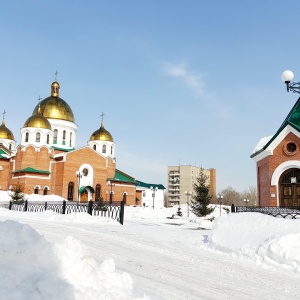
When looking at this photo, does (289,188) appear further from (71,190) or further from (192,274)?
(71,190)

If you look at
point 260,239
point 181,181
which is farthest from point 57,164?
point 181,181

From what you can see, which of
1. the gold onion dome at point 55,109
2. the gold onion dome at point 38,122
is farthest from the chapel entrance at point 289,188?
the gold onion dome at point 55,109

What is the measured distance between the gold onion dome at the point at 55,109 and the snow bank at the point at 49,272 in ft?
148

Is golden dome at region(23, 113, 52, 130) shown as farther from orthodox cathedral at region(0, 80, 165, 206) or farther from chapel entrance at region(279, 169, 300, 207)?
chapel entrance at region(279, 169, 300, 207)

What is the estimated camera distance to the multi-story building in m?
103

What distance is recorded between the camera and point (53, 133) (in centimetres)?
4641

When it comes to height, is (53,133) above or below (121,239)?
above

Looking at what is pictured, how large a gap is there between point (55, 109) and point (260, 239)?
4367 centimetres

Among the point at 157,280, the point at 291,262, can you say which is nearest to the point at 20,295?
the point at 157,280

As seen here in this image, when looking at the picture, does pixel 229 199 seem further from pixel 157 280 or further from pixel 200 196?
pixel 157 280

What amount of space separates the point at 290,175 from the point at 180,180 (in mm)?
85208

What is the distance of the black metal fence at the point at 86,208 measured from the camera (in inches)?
704

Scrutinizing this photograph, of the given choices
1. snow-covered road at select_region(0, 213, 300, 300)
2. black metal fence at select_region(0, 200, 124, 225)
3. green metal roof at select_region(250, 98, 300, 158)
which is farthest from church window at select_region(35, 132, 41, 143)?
snow-covered road at select_region(0, 213, 300, 300)

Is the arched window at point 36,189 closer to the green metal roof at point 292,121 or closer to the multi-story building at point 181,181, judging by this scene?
the green metal roof at point 292,121
